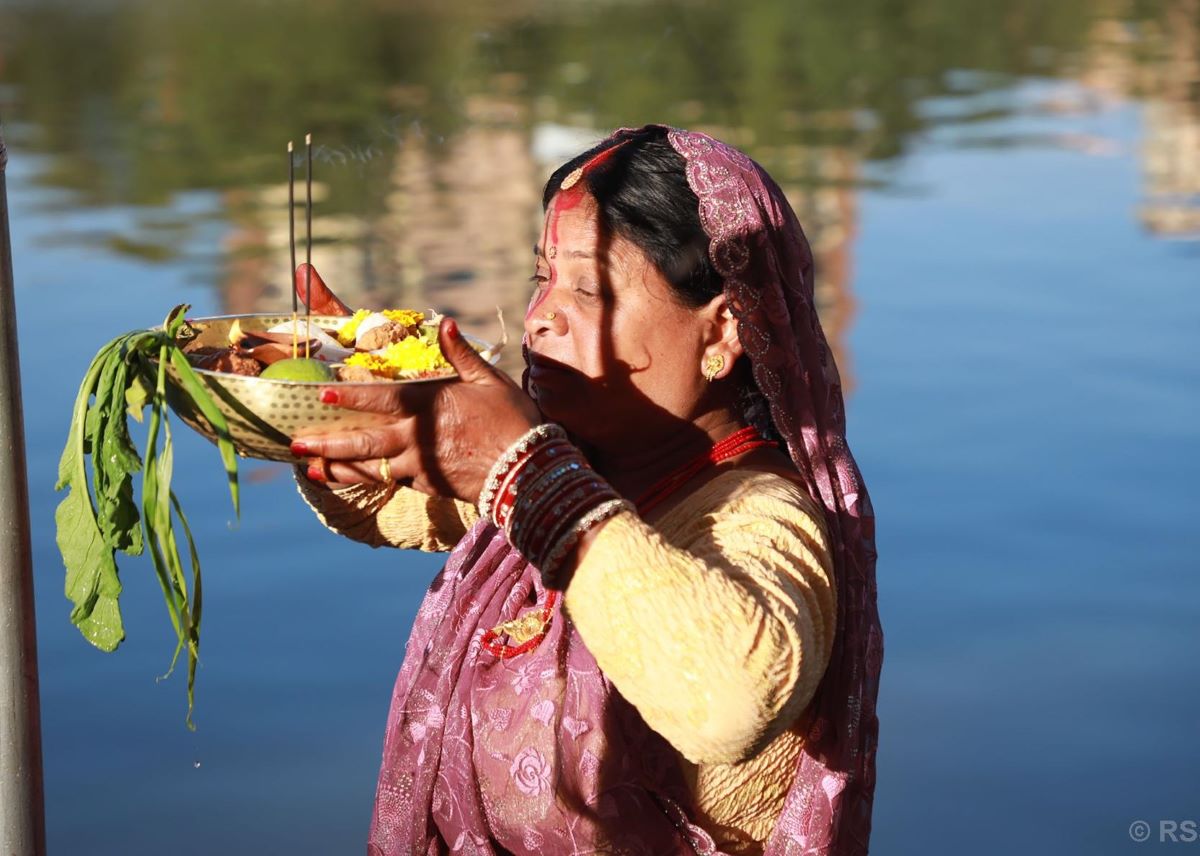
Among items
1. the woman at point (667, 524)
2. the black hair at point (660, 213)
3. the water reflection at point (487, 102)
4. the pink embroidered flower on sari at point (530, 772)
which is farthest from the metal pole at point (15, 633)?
the water reflection at point (487, 102)

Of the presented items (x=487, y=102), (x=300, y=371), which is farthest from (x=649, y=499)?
(x=487, y=102)

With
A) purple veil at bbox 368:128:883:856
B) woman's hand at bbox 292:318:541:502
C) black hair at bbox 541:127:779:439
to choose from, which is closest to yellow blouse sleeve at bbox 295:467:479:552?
purple veil at bbox 368:128:883:856

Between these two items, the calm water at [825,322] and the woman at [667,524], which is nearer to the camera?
the woman at [667,524]

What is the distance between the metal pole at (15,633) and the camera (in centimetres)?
168

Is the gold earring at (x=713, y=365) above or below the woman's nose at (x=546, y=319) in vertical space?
below

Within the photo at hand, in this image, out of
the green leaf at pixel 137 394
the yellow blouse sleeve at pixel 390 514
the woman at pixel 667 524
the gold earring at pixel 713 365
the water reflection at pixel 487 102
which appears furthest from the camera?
the water reflection at pixel 487 102

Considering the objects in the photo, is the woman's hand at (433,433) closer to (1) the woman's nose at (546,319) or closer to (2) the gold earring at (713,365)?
(1) the woman's nose at (546,319)

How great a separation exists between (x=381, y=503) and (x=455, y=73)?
42.6 feet

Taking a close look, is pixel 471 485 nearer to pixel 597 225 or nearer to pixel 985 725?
pixel 597 225

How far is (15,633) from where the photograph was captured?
171cm

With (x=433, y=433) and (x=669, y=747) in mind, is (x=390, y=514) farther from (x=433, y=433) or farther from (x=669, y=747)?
(x=433, y=433)

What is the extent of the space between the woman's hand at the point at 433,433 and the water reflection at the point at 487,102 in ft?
14.2

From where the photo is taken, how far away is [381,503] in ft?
8.16

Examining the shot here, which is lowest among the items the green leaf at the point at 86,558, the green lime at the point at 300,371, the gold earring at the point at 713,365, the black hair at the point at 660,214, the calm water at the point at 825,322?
the calm water at the point at 825,322
